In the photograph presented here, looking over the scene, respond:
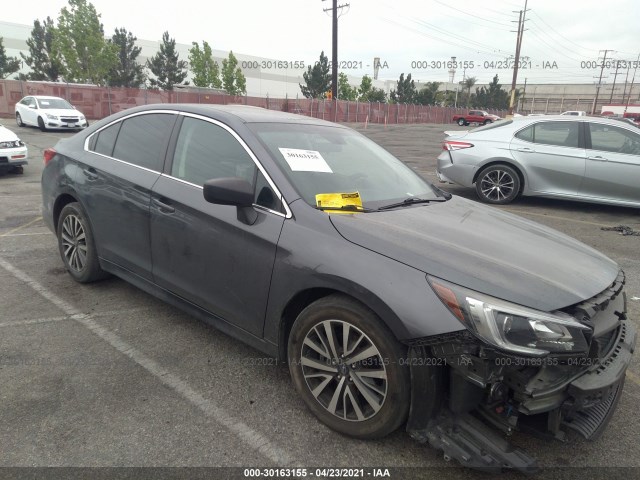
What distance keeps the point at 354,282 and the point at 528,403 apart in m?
0.88

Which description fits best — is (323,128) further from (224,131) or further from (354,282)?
(354,282)

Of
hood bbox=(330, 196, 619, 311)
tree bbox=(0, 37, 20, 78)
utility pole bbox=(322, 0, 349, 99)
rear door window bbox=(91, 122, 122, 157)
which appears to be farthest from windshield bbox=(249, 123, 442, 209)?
tree bbox=(0, 37, 20, 78)

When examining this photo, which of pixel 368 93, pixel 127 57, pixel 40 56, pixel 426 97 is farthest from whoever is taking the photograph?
pixel 426 97

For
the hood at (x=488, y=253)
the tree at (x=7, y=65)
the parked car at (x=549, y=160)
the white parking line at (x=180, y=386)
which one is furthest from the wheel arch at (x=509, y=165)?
the tree at (x=7, y=65)

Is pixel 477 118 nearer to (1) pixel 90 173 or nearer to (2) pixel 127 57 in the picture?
(2) pixel 127 57

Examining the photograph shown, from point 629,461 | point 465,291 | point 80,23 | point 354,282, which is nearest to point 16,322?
point 354,282

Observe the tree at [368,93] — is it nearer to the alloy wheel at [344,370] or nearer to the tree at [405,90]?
the tree at [405,90]

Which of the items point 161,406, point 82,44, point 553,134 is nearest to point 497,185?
point 553,134

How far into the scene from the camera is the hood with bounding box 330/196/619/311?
2.04 meters

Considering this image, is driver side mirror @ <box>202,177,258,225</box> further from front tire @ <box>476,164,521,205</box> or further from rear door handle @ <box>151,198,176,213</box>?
front tire @ <box>476,164,521,205</box>

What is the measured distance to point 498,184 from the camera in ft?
26.2

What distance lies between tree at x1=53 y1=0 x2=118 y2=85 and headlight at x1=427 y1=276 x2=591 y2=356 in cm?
4788

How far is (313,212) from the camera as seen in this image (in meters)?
2.48

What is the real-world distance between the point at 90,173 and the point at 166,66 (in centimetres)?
6310
